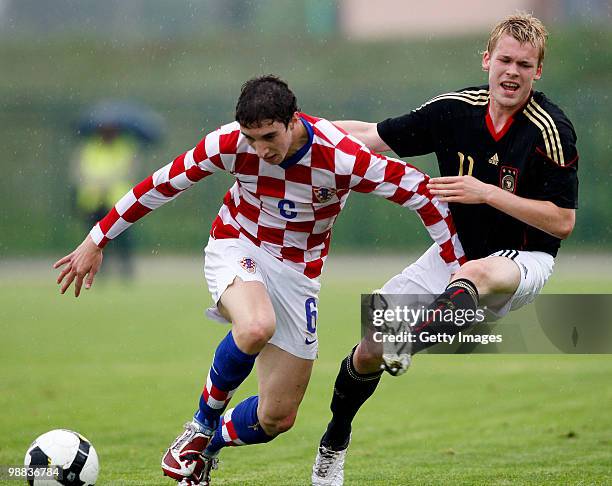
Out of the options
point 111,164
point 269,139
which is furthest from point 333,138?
point 111,164

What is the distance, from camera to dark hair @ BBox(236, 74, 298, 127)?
15.3 feet

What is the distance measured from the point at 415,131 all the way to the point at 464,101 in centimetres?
29

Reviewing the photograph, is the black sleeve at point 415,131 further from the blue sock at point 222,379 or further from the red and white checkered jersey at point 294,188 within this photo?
the blue sock at point 222,379

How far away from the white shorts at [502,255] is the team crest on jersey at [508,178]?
0.31 meters

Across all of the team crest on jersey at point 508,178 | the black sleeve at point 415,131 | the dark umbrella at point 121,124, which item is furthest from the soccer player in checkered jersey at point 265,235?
the dark umbrella at point 121,124

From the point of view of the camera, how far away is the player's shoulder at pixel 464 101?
5.35 meters

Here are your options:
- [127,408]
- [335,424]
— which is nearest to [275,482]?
[335,424]

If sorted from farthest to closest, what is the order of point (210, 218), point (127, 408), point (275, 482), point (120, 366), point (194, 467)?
1. point (210, 218)
2. point (120, 366)
3. point (127, 408)
4. point (275, 482)
5. point (194, 467)

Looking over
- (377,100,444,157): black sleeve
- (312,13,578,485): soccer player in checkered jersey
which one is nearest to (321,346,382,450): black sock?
(312,13,578,485): soccer player in checkered jersey

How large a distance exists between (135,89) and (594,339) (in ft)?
64.7

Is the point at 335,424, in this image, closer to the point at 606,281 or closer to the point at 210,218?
the point at 606,281

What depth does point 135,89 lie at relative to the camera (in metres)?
24.9

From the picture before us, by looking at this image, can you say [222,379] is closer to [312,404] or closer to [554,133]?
[554,133]

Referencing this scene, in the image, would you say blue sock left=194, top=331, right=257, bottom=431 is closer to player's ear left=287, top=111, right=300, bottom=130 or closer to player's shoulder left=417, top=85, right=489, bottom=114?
player's ear left=287, top=111, right=300, bottom=130
